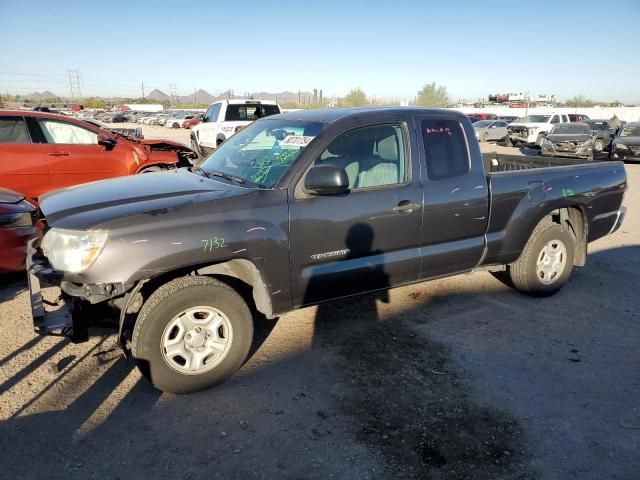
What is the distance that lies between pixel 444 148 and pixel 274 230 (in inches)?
69.3

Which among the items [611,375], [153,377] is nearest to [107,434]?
[153,377]

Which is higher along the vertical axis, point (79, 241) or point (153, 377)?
point (79, 241)

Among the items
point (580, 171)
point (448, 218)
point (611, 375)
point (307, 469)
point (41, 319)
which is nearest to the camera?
point (307, 469)

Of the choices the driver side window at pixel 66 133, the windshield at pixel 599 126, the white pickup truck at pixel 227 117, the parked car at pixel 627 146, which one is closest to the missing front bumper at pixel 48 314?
the driver side window at pixel 66 133

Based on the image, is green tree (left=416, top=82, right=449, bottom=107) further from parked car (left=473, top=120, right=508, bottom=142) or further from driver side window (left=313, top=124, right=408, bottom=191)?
driver side window (left=313, top=124, right=408, bottom=191)

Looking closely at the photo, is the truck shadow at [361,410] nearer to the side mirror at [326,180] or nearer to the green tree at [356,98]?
the side mirror at [326,180]

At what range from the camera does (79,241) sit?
2.83m

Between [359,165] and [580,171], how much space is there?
2602 mm

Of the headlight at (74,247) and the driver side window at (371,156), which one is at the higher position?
the driver side window at (371,156)

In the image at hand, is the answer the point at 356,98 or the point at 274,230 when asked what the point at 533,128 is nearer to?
the point at 274,230

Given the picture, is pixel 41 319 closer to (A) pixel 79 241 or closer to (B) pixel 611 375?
(A) pixel 79 241

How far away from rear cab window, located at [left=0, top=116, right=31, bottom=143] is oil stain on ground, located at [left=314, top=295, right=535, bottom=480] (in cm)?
556

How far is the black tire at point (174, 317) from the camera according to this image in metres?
2.95

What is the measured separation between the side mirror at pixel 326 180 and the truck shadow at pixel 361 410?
1.31 metres
